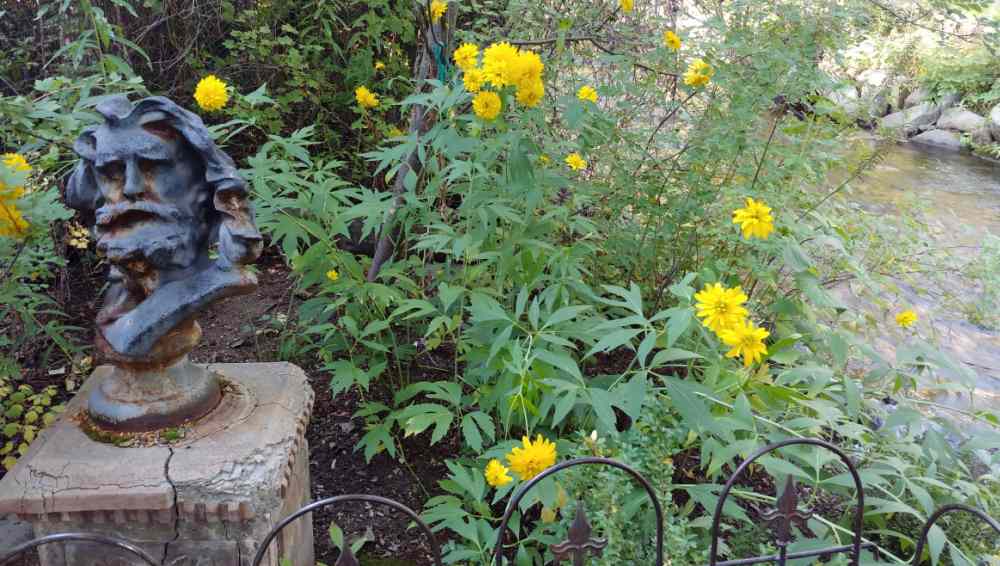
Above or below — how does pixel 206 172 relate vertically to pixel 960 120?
above

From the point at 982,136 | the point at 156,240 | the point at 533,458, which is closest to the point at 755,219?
the point at 533,458

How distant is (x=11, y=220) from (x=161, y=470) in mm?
919

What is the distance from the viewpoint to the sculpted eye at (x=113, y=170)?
163 cm

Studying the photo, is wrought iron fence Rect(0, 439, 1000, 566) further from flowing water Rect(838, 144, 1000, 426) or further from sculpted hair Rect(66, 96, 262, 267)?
flowing water Rect(838, 144, 1000, 426)

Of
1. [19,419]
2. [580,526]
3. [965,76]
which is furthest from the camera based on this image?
[965,76]

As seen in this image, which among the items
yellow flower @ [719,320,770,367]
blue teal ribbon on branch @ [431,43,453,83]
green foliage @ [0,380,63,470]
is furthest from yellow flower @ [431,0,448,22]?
green foliage @ [0,380,63,470]

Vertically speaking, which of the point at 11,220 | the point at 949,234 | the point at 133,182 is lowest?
the point at 949,234

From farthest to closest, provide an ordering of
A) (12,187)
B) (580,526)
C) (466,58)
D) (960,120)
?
(960,120) < (466,58) < (12,187) < (580,526)

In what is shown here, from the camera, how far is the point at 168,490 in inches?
63.6

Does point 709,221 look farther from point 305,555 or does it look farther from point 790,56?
point 305,555

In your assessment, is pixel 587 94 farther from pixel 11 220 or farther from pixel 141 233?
pixel 11 220

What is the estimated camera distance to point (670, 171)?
2.95 metres

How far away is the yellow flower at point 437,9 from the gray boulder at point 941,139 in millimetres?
9490

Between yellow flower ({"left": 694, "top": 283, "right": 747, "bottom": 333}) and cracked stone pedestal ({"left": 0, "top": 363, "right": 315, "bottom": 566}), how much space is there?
1073 millimetres
